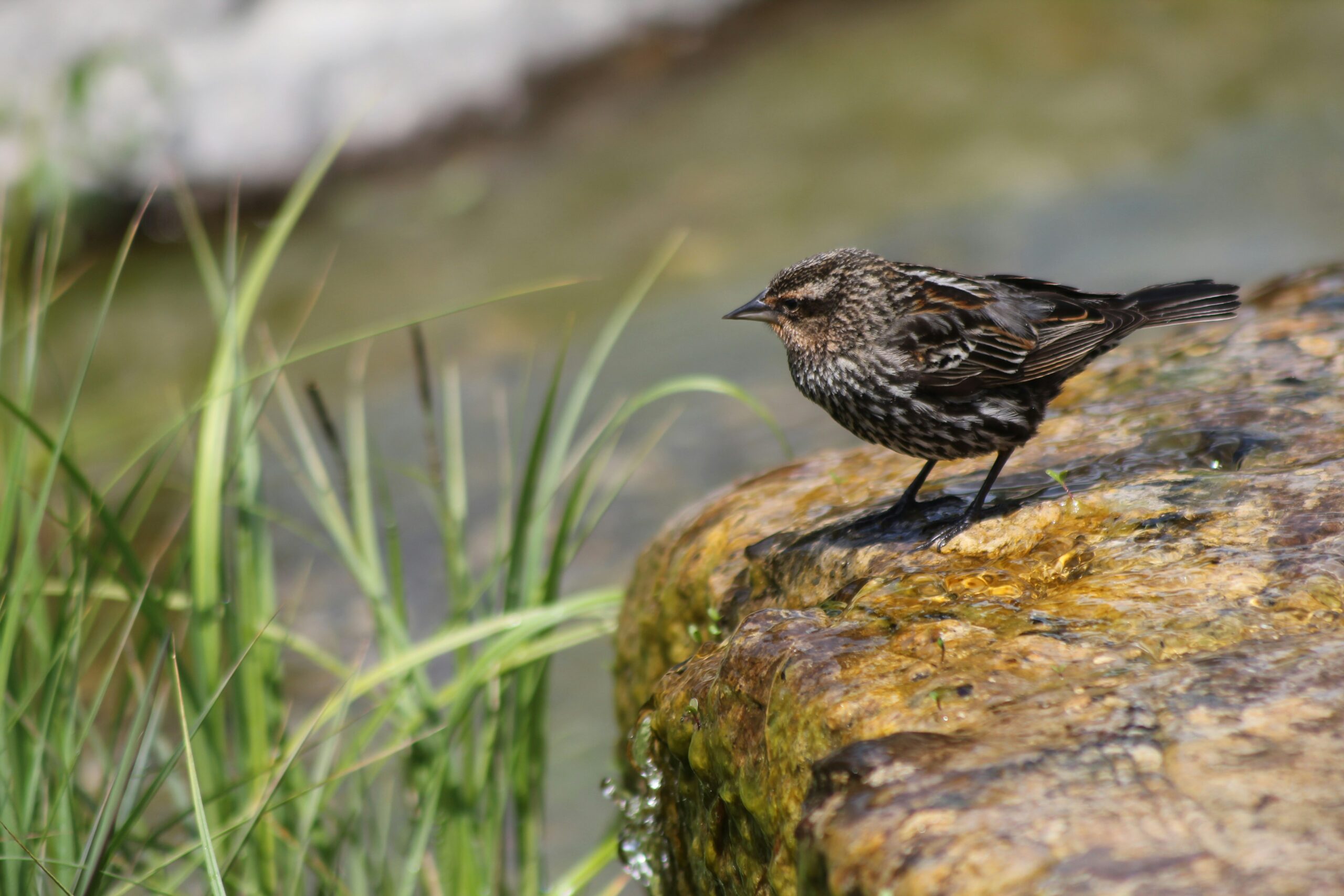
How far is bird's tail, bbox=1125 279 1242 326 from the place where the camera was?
11.8 ft

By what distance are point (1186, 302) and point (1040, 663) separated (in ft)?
5.96

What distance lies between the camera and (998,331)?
3.56 metres

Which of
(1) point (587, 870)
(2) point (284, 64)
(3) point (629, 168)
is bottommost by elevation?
(1) point (587, 870)

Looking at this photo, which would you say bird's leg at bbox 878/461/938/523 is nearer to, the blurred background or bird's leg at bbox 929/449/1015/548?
bird's leg at bbox 929/449/1015/548

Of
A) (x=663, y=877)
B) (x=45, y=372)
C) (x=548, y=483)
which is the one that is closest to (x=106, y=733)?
(x=548, y=483)

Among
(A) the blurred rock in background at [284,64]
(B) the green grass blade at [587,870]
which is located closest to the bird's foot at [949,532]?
(B) the green grass blade at [587,870]

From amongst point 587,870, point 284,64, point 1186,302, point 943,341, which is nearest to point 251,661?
point 587,870

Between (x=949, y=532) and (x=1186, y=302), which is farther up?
(x=1186, y=302)

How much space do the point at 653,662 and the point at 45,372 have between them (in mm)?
6791

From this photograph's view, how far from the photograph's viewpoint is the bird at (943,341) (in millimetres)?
3393

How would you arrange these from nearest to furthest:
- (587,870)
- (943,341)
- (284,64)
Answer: (943,341)
(587,870)
(284,64)

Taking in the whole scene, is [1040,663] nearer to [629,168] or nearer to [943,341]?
[943,341]

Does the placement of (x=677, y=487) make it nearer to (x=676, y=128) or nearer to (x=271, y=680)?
(x=271, y=680)

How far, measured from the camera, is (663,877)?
3.33 metres
